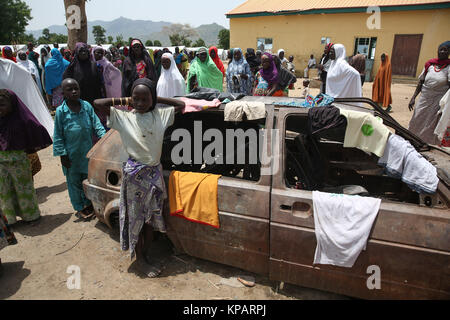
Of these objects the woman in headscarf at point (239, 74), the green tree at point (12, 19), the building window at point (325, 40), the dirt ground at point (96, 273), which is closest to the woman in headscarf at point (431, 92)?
the woman in headscarf at point (239, 74)

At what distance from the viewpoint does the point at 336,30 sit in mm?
Answer: 19484

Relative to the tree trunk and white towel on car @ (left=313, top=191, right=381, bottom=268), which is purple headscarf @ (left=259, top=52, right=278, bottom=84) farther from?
the tree trunk

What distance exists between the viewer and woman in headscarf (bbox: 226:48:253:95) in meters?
6.89

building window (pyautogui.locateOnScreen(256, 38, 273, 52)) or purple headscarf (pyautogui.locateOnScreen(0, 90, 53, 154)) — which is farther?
building window (pyautogui.locateOnScreen(256, 38, 273, 52))

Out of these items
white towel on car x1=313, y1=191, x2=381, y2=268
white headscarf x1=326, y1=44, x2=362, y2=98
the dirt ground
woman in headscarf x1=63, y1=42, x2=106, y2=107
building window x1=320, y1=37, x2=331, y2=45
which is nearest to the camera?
white towel on car x1=313, y1=191, x2=381, y2=268

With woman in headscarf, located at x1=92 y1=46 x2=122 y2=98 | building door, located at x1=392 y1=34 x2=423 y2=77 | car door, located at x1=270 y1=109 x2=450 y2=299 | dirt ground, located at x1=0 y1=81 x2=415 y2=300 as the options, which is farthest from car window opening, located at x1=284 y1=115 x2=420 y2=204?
building door, located at x1=392 y1=34 x2=423 y2=77

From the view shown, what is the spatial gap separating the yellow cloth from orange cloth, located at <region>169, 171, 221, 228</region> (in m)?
1.27

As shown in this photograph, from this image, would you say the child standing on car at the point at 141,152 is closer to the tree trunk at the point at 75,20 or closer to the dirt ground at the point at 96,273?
the dirt ground at the point at 96,273

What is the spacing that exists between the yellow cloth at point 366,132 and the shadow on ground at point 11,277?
3.52 m

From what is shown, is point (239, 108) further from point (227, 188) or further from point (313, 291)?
point (313, 291)

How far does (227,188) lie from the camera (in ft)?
8.57

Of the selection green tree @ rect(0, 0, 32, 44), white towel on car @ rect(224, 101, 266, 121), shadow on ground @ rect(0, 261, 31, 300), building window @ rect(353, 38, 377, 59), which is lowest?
shadow on ground @ rect(0, 261, 31, 300)

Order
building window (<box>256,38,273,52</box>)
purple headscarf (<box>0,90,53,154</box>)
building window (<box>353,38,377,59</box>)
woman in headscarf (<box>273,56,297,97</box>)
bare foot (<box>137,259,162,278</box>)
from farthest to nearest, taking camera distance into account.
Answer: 1. building window (<box>256,38,273,52</box>)
2. building window (<box>353,38,377,59</box>)
3. woman in headscarf (<box>273,56,297,97</box>)
4. purple headscarf (<box>0,90,53,154</box>)
5. bare foot (<box>137,259,162,278</box>)
